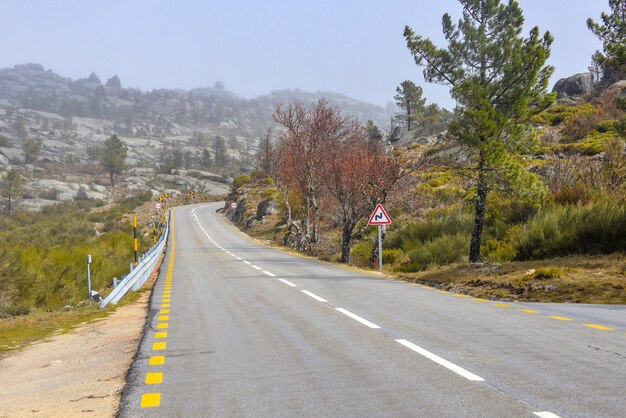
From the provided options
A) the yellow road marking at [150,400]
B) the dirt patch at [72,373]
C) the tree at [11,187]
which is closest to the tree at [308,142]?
the dirt patch at [72,373]

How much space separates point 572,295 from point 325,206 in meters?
34.2

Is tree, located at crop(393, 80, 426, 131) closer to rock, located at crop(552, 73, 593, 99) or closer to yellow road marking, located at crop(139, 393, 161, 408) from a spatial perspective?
rock, located at crop(552, 73, 593, 99)

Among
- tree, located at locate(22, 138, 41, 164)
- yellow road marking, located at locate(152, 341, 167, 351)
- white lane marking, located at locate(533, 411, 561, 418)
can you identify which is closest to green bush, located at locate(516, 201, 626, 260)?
white lane marking, located at locate(533, 411, 561, 418)

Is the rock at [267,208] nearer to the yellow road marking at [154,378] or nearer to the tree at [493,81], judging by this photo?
the tree at [493,81]

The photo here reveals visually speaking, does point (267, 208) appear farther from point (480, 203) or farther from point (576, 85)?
point (480, 203)

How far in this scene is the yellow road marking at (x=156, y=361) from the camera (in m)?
6.51

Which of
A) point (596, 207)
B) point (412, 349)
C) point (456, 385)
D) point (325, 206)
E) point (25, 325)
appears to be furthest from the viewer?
point (325, 206)

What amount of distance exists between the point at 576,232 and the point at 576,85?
5585 cm

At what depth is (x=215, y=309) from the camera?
1120cm

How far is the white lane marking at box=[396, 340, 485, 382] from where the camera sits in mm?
5328

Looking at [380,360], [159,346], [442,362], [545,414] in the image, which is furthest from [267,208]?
[545,414]

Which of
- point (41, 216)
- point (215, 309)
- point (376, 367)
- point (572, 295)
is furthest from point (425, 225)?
point (41, 216)

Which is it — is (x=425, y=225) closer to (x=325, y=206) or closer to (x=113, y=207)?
(x=325, y=206)

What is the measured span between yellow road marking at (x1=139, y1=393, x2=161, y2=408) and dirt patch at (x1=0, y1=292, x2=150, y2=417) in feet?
0.82
